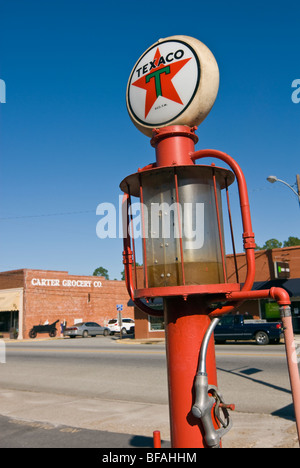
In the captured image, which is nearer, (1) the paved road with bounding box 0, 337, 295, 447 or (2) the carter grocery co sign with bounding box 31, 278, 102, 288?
(1) the paved road with bounding box 0, 337, 295, 447

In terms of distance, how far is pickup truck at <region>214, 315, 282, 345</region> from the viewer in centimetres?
2139

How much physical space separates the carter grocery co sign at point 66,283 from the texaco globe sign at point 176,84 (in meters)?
40.3

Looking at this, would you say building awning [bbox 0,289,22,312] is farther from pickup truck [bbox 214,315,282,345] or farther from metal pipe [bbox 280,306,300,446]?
metal pipe [bbox 280,306,300,446]

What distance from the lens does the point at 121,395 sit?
11.2 metres

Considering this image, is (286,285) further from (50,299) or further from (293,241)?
(293,241)

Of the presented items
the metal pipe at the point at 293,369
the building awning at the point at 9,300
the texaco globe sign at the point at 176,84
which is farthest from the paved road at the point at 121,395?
the building awning at the point at 9,300

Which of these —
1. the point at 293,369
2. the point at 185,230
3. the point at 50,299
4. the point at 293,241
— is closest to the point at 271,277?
the point at 185,230

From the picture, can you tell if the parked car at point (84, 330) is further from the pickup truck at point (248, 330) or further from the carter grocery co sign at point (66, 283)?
the pickup truck at point (248, 330)

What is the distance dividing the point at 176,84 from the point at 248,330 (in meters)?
20.1

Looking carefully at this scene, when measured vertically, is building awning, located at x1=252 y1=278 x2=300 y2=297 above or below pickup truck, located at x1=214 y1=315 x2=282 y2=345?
above

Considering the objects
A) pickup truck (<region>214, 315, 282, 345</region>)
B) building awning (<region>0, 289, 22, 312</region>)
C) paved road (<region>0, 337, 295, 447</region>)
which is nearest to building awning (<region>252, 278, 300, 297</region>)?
pickup truck (<region>214, 315, 282, 345</region>)

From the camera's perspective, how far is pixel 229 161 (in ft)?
12.2

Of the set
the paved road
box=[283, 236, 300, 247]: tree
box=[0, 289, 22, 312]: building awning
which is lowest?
the paved road

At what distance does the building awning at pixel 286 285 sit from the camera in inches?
980
